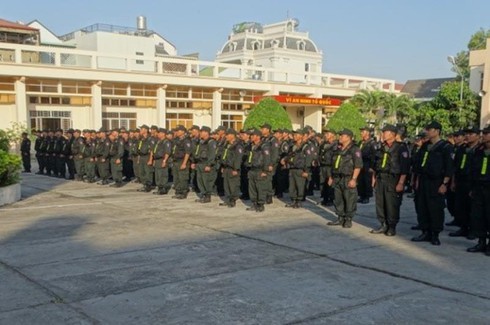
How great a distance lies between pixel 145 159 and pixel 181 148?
153 centimetres

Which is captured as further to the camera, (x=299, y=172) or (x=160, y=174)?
(x=160, y=174)

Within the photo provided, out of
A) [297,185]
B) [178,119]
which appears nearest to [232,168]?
[297,185]

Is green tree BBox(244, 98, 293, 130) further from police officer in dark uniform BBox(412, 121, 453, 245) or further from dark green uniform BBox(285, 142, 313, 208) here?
police officer in dark uniform BBox(412, 121, 453, 245)

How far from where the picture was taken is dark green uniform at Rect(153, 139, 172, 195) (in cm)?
1152

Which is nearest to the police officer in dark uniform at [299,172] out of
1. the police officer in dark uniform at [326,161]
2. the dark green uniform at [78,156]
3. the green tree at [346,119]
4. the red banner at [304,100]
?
the police officer in dark uniform at [326,161]

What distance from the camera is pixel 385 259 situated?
607 cm

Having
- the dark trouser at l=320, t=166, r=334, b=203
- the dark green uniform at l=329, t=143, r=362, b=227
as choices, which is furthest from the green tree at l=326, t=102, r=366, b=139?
the dark green uniform at l=329, t=143, r=362, b=227

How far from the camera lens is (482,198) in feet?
21.3

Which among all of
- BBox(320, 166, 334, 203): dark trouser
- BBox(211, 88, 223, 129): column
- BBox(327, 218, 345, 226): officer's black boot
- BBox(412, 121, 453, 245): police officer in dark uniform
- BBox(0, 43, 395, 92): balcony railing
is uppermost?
BBox(0, 43, 395, 92): balcony railing

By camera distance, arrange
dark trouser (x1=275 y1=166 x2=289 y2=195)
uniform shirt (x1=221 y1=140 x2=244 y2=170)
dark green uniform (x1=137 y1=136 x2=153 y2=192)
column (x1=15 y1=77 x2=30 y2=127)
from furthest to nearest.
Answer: column (x1=15 y1=77 x2=30 y2=127)
dark green uniform (x1=137 y1=136 x2=153 y2=192)
dark trouser (x1=275 y1=166 x2=289 y2=195)
uniform shirt (x1=221 y1=140 x2=244 y2=170)

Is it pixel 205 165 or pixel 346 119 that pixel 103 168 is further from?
pixel 346 119

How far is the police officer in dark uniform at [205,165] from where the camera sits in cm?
1046

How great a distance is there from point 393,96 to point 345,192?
2825 centimetres

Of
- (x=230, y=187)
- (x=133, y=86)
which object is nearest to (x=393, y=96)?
(x=133, y=86)
